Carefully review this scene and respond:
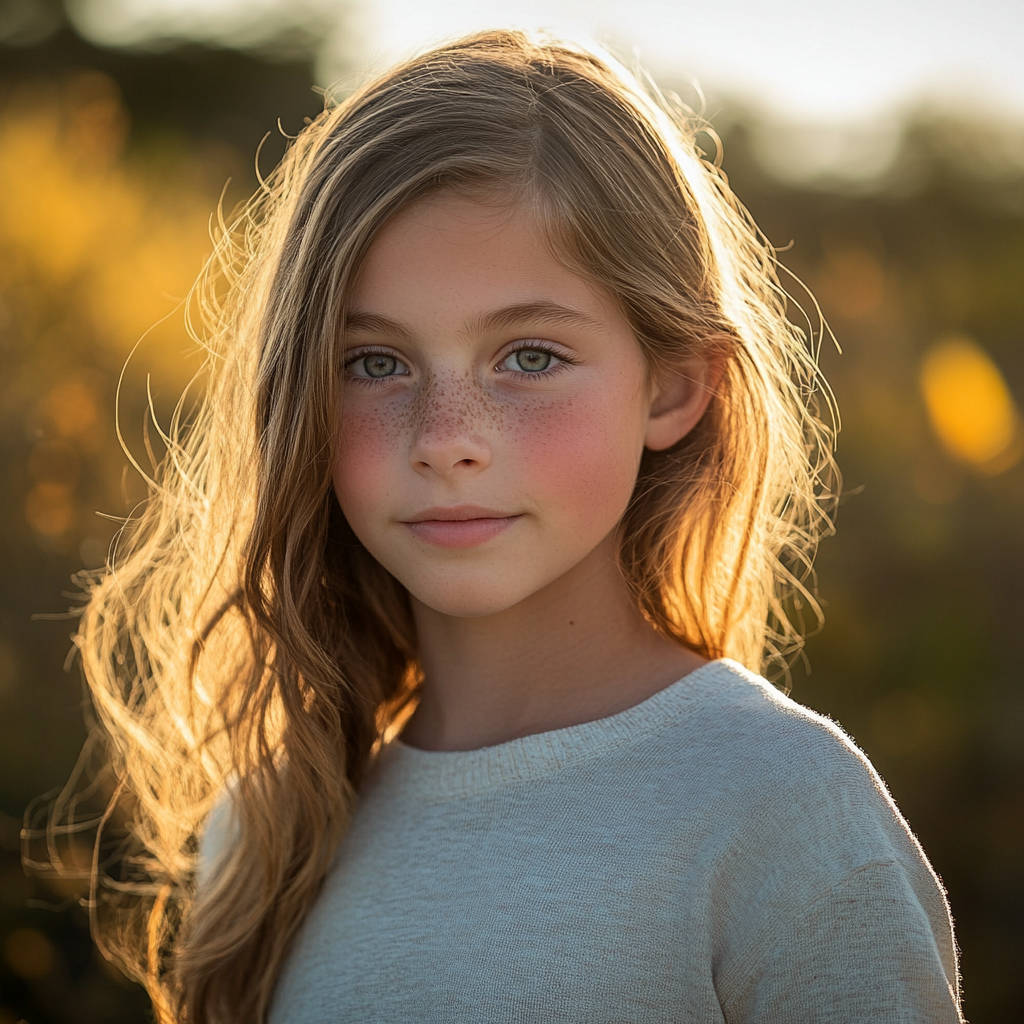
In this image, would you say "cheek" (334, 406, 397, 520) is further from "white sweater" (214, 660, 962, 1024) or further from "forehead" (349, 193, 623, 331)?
"white sweater" (214, 660, 962, 1024)

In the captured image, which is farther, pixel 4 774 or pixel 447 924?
pixel 4 774

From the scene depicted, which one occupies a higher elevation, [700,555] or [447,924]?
[700,555]

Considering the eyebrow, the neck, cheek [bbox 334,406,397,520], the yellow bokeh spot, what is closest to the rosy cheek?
cheek [bbox 334,406,397,520]

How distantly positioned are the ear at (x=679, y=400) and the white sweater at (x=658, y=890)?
355 mm

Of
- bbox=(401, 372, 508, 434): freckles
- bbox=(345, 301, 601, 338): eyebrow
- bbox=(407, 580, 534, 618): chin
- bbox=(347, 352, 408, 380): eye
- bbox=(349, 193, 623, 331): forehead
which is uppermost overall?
bbox=(349, 193, 623, 331): forehead

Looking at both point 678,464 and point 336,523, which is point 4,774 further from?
point 678,464

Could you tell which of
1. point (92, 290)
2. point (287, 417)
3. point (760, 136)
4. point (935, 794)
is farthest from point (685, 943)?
point (760, 136)

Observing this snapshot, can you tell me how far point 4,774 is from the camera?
3.66 metres

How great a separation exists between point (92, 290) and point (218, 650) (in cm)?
249

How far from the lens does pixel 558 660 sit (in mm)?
1648

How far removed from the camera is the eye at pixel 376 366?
1522 millimetres

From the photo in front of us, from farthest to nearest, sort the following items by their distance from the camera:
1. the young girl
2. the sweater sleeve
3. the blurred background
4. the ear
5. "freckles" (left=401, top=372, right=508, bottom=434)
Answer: the blurred background → the ear → "freckles" (left=401, top=372, right=508, bottom=434) → the young girl → the sweater sleeve

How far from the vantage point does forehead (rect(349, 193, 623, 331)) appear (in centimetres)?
143

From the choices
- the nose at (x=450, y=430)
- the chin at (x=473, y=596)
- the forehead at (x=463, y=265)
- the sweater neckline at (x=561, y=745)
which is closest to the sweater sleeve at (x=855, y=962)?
the sweater neckline at (x=561, y=745)
